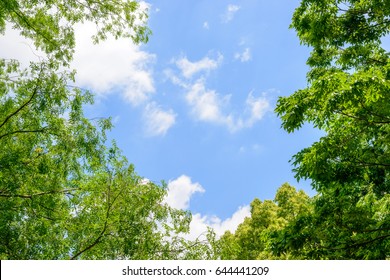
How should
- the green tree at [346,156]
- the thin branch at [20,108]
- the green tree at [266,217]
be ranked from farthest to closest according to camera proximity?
the green tree at [266,217] → the thin branch at [20,108] → the green tree at [346,156]

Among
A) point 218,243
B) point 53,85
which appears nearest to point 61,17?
point 53,85

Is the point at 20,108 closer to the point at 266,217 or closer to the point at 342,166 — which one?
the point at 342,166

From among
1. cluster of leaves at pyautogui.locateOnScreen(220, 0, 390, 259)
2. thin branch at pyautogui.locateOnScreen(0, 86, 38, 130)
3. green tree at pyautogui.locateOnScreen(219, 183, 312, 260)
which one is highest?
green tree at pyautogui.locateOnScreen(219, 183, 312, 260)

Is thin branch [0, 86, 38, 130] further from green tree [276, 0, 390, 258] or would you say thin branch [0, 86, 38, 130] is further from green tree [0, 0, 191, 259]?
green tree [276, 0, 390, 258]

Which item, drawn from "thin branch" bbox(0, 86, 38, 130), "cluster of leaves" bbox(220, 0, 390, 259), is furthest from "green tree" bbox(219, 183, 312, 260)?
"thin branch" bbox(0, 86, 38, 130)

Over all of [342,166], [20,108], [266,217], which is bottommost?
[342,166]

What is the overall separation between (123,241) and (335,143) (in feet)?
17.1

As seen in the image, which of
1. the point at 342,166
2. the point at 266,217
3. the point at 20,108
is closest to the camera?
the point at 342,166

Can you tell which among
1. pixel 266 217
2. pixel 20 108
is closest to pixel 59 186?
pixel 20 108

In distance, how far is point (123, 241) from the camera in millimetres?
9602

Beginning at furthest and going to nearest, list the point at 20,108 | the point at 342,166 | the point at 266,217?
the point at 266,217
the point at 20,108
the point at 342,166

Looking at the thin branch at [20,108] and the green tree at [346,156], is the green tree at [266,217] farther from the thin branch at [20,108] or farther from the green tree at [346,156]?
the thin branch at [20,108]

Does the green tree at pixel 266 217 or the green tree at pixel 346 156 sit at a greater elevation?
the green tree at pixel 266 217

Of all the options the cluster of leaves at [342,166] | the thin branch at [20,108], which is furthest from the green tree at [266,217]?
the thin branch at [20,108]
